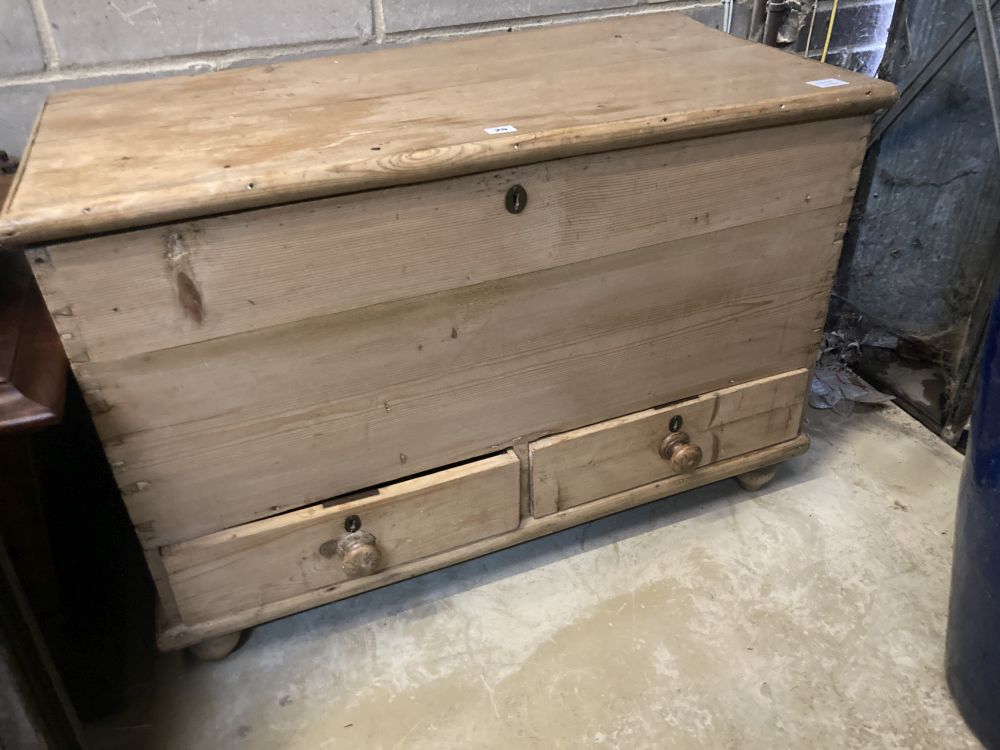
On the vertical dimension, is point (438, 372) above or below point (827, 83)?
below

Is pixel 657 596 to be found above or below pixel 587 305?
below

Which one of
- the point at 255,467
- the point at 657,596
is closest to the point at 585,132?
the point at 255,467

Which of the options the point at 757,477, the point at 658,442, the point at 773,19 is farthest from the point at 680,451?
the point at 773,19

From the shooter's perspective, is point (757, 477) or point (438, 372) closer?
point (438, 372)

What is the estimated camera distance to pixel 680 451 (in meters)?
1.16

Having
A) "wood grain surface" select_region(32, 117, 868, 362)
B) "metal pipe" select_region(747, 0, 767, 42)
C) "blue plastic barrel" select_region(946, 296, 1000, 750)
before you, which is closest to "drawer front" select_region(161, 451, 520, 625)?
"wood grain surface" select_region(32, 117, 868, 362)

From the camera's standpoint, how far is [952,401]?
1.44 m

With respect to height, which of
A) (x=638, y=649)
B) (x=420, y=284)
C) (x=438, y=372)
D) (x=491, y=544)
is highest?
(x=420, y=284)

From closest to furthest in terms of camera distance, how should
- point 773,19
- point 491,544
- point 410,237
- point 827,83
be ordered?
1. point 410,237
2. point 827,83
3. point 491,544
4. point 773,19

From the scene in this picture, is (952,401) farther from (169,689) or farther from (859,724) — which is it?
(169,689)

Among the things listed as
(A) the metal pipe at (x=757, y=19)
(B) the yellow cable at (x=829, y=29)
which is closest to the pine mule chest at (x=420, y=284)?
(A) the metal pipe at (x=757, y=19)

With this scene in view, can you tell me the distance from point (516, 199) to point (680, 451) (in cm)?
46

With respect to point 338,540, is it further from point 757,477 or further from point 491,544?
point 757,477

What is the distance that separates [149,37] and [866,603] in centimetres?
129
